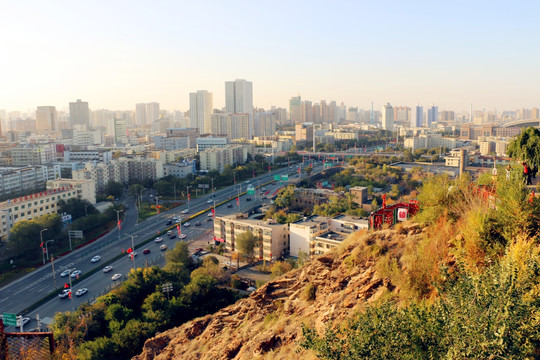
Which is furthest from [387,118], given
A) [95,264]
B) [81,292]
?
[81,292]

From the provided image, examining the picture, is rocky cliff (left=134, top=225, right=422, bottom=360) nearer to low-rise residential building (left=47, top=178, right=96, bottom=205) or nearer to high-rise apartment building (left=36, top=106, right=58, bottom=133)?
low-rise residential building (left=47, top=178, right=96, bottom=205)

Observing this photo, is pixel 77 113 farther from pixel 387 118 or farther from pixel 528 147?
pixel 528 147

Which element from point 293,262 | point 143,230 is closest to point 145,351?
point 293,262

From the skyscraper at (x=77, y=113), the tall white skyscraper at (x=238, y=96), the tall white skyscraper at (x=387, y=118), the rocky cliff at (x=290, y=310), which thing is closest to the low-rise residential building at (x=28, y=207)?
the rocky cliff at (x=290, y=310)

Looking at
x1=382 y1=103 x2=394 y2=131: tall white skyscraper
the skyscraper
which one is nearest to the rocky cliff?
the skyscraper

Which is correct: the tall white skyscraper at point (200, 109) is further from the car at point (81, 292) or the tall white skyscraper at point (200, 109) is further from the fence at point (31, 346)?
the fence at point (31, 346)
